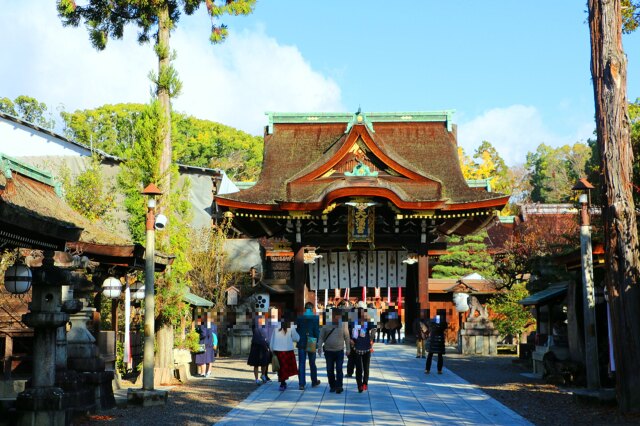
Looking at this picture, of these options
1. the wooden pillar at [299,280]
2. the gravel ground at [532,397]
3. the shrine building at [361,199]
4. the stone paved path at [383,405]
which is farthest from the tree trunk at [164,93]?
the wooden pillar at [299,280]

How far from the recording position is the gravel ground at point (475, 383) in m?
12.4

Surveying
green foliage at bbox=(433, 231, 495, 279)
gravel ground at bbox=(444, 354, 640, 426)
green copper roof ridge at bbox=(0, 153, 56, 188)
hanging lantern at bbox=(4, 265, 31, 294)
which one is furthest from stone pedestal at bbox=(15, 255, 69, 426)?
green foliage at bbox=(433, 231, 495, 279)

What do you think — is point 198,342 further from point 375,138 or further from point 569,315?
point 375,138

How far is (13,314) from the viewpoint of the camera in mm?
16547

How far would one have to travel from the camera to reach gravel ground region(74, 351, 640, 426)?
12.4 metres

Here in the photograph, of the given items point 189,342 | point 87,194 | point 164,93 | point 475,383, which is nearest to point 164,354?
point 189,342

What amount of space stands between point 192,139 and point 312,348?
5070cm

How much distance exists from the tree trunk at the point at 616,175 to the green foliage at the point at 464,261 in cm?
2827

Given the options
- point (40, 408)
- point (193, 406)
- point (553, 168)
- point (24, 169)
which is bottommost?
point (193, 406)

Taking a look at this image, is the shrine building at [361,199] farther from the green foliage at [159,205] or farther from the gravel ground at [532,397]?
the green foliage at [159,205]

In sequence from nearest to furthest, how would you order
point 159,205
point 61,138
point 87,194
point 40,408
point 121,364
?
point 40,408
point 159,205
point 121,364
point 87,194
point 61,138

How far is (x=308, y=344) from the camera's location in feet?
57.4

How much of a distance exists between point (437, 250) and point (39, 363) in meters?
Answer: 20.8

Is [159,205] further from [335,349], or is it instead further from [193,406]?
[193,406]
